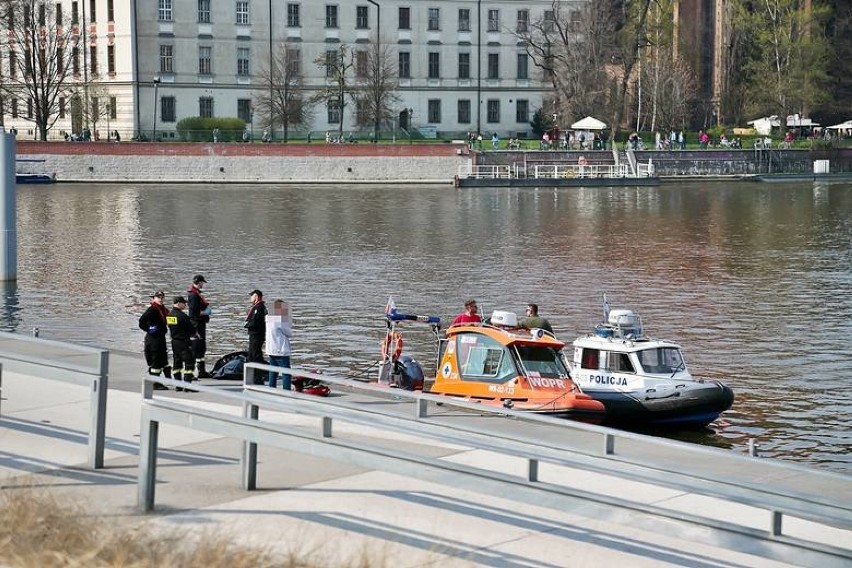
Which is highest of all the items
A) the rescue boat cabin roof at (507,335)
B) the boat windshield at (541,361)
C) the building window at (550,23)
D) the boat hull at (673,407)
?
the building window at (550,23)

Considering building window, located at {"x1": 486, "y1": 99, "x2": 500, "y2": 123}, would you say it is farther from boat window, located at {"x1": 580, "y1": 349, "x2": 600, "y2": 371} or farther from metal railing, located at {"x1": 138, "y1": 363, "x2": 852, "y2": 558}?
metal railing, located at {"x1": 138, "y1": 363, "x2": 852, "y2": 558}

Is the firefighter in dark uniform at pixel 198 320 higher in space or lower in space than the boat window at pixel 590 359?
higher

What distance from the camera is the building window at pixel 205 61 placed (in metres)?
116

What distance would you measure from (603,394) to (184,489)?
13680mm

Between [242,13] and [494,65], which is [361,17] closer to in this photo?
[242,13]

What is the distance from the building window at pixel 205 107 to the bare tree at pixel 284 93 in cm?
364

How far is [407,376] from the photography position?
84.4 ft

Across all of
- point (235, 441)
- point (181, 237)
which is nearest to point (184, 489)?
point (235, 441)

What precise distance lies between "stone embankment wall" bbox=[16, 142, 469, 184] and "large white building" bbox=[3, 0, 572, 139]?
853 cm

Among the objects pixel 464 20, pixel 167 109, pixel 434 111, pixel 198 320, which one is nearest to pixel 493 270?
pixel 198 320

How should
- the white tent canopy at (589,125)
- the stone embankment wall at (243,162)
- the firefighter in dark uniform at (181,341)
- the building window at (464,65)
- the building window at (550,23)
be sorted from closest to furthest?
the firefighter in dark uniform at (181,341) → the stone embankment wall at (243,162) → the white tent canopy at (589,125) → the building window at (550,23) → the building window at (464,65)

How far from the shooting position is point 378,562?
449 inches

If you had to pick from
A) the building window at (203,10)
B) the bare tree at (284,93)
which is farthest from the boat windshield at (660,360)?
the building window at (203,10)

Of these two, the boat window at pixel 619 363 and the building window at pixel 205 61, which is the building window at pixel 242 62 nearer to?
the building window at pixel 205 61
